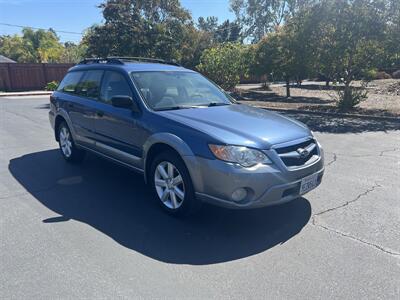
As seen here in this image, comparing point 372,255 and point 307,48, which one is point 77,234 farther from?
point 307,48

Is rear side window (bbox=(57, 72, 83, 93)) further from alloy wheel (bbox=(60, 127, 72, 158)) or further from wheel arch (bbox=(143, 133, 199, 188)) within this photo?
wheel arch (bbox=(143, 133, 199, 188))

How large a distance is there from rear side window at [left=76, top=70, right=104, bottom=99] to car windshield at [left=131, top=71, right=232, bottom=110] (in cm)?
88

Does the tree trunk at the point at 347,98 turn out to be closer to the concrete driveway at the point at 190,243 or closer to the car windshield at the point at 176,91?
the concrete driveway at the point at 190,243

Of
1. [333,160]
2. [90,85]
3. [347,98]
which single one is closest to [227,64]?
[347,98]

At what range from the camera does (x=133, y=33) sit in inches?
742

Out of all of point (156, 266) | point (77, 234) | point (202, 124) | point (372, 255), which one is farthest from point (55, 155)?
point (372, 255)

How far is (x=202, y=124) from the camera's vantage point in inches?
148

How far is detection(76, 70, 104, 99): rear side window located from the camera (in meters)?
5.27

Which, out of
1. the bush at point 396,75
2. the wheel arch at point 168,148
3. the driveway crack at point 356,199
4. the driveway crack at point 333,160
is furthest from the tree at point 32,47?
the driveway crack at point 356,199

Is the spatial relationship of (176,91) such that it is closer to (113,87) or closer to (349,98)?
(113,87)

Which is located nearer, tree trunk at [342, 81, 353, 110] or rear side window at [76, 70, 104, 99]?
rear side window at [76, 70, 104, 99]

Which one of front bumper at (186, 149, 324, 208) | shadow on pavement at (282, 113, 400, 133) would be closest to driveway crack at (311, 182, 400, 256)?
front bumper at (186, 149, 324, 208)

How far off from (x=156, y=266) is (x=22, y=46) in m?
71.1

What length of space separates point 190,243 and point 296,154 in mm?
1425
